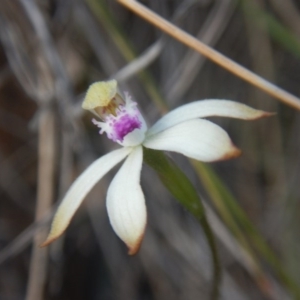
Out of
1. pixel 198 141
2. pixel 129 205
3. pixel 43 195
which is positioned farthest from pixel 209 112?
pixel 43 195

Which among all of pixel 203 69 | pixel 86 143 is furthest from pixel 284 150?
pixel 86 143

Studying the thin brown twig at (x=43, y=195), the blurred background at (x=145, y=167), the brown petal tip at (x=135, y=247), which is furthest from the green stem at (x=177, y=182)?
the thin brown twig at (x=43, y=195)

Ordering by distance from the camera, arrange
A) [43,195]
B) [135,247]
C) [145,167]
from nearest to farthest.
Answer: [135,247] → [43,195] → [145,167]

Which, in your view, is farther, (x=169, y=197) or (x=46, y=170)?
(x=169, y=197)

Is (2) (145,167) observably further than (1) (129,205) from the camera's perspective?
Yes

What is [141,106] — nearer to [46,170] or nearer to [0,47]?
[46,170]

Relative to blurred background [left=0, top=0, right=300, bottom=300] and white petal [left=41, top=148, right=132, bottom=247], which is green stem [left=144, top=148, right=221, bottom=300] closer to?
white petal [left=41, top=148, right=132, bottom=247]

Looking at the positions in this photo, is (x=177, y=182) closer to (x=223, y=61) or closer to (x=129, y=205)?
(x=129, y=205)
